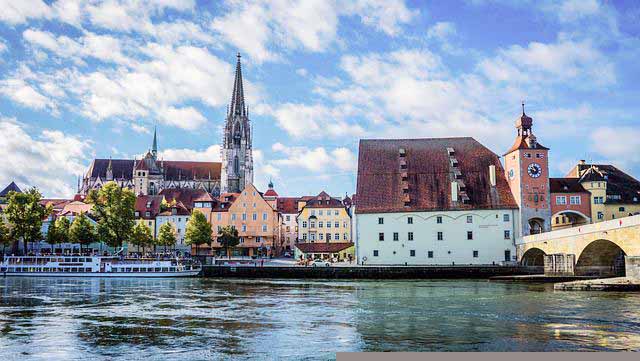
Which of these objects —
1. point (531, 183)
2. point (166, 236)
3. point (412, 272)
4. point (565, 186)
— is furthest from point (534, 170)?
point (166, 236)

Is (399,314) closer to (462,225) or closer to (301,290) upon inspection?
(301,290)

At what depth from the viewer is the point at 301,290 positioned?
44.4 m

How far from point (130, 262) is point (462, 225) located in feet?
118

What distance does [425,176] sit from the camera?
217 feet

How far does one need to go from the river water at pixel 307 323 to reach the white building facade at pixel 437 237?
66.5 feet

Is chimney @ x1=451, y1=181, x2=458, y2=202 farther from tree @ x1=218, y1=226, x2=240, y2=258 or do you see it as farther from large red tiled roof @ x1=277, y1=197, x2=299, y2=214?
large red tiled roof @ x1=277, y1=197, x2=299, y2=214

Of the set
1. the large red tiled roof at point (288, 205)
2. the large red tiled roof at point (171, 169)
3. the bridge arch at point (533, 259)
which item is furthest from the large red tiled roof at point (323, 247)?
the large red tiled roof at point (171, 169)

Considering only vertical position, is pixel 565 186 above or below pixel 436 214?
above

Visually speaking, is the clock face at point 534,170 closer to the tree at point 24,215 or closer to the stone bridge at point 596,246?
the stone bridge at point 596,246

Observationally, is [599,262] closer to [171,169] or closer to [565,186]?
[565,186]

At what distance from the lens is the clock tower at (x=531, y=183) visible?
62172mm

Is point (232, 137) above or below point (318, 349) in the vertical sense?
above

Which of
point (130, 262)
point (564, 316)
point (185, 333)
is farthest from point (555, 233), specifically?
point (130, 262)

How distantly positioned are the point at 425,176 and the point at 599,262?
21.4 metres
